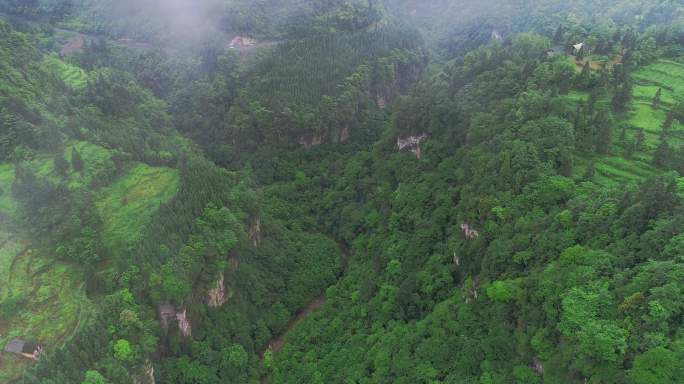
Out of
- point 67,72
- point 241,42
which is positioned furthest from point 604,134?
point 67,72

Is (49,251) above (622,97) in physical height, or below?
below

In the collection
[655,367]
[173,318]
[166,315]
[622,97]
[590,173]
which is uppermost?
[622,97]

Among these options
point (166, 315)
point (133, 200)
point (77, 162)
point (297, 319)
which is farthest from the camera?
point (77, 162)

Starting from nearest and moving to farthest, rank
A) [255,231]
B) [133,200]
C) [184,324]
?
[184,324]
[133,200]
[255,231]

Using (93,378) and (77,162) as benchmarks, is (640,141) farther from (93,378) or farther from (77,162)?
(77,162)

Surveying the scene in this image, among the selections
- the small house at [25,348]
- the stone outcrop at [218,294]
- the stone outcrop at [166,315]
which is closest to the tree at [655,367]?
the stone outcrop at [166,315]

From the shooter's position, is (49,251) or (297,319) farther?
(297,319)

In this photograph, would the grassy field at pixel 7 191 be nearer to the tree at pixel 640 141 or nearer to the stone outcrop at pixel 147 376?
the stone outcrop at pixel 147 376
